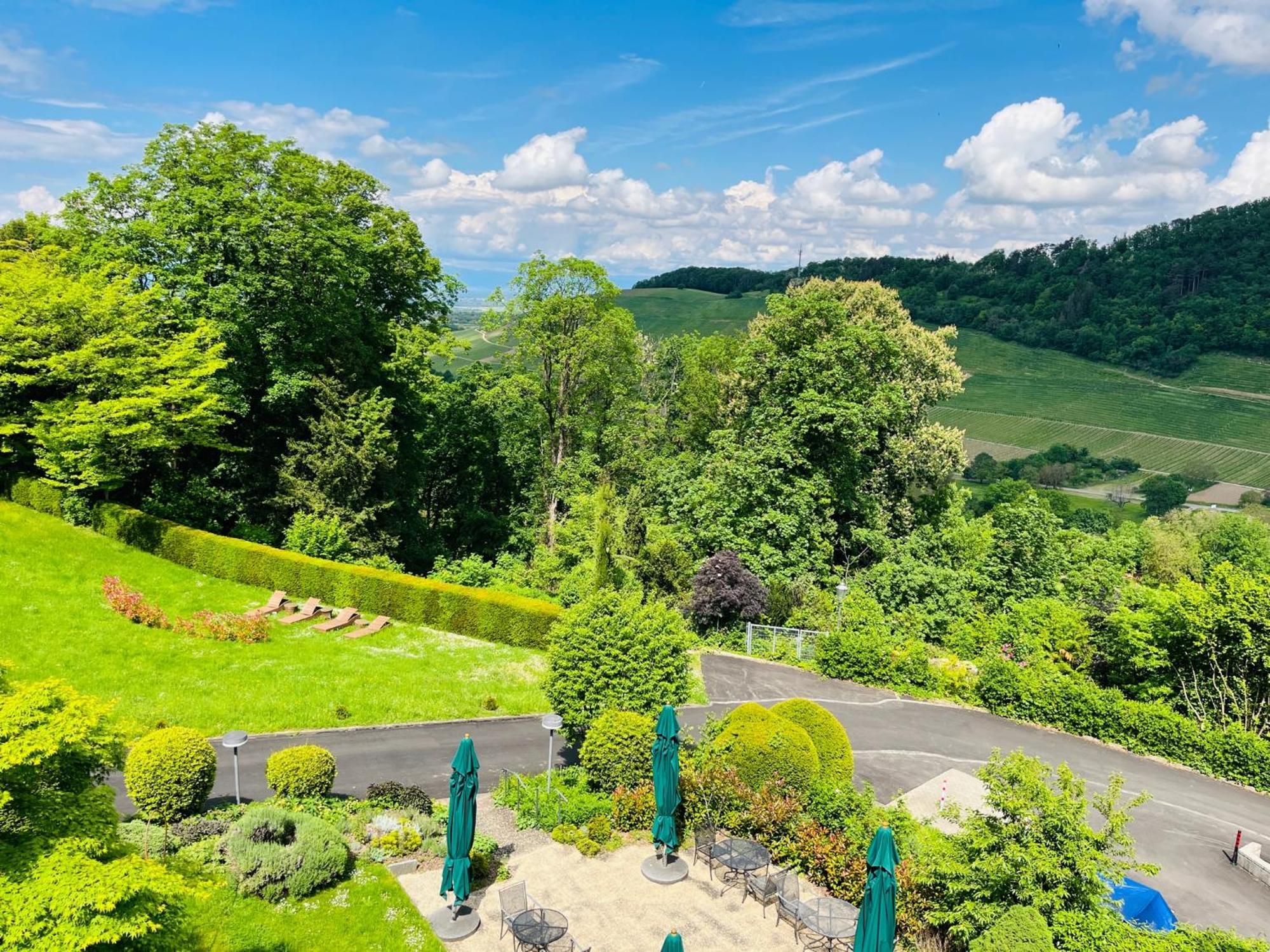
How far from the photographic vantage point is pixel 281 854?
40.0ft

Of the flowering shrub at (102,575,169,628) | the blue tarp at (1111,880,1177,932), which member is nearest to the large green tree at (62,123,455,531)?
the flowering shrub at (102,575,169,628)

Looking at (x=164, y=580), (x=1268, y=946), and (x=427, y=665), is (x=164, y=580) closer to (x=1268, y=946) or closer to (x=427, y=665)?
(x=427, y=665)

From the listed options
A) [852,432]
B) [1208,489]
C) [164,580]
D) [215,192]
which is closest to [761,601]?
[852,432]

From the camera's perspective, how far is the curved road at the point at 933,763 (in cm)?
1478

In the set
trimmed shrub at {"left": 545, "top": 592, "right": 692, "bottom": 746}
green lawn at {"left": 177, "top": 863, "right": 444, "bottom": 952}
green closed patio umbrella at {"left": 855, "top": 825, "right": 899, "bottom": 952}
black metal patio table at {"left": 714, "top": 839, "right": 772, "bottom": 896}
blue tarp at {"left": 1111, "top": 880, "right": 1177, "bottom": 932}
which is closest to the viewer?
green closed patio umbrella at {"left": 855, "top": 825, "right": 899, "bottom": 952}

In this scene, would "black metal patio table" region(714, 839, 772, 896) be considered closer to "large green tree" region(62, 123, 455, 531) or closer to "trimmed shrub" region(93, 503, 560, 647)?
"trimmed shrub" region(93, 503, 560, 647)

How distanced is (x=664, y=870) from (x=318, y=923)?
5848 millimetres

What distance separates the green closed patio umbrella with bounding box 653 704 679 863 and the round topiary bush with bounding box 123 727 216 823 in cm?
864

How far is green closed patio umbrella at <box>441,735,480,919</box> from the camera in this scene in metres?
11.5

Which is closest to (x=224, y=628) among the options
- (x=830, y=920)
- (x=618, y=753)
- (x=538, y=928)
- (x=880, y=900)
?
(x=618, y=753)

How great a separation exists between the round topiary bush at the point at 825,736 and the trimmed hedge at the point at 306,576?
13.0 meters

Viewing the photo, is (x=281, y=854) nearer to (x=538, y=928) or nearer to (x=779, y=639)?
(x=538, y=928)

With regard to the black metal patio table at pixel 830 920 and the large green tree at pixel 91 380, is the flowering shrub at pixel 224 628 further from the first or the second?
the black metal patio table at pixel 830 920

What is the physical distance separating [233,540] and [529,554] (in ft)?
59.1
